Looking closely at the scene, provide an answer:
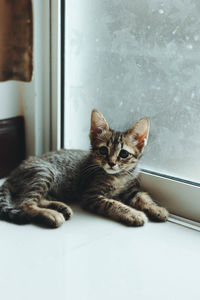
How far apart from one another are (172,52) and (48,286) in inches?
35.9

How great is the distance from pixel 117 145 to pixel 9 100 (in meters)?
A: 0.62

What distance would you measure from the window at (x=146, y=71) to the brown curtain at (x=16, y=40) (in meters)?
0.27

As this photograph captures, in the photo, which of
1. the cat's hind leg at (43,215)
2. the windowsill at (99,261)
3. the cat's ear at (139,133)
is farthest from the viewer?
the cat's ear at (139,133)

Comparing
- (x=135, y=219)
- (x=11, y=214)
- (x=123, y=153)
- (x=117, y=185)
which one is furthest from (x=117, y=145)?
(x=11, y=214)

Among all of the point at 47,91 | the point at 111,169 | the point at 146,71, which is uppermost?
the point at 146,71

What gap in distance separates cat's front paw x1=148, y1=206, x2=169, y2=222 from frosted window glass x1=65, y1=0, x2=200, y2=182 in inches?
6.2

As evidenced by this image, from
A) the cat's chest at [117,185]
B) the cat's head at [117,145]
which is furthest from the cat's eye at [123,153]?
the cat's chest at [117,185]

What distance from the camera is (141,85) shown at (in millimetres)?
1539

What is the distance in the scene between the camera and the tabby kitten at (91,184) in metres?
1.39

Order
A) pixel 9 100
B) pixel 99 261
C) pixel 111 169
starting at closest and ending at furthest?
pixel 99 261 → pixel 111 169 → pixel 9 100

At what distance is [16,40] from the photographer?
1.51 meters

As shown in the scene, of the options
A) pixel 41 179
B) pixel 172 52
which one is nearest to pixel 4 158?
pixel 41 179

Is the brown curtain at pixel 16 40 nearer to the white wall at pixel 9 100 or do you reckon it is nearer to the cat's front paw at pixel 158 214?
the white wall at pixel 9 100

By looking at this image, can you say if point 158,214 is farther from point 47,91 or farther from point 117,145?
point 47,91
